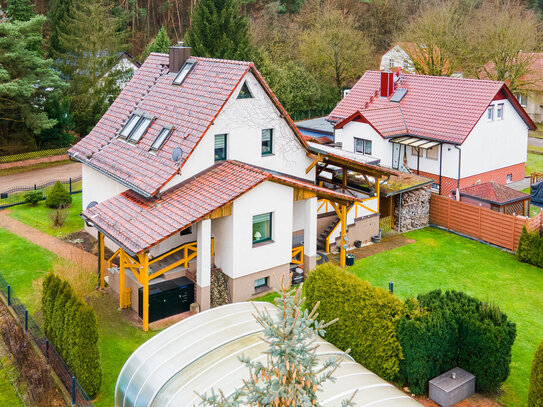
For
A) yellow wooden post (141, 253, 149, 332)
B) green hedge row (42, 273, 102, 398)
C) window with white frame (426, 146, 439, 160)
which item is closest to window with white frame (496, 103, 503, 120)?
window with white frame (426, 146, 439, 160)

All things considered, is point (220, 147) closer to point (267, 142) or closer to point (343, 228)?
point (267, 142)

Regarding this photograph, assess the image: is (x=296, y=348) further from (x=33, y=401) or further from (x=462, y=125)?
(x=462, y=125)

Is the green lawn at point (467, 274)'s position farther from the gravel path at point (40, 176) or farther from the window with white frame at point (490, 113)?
the gravel path at point (40, 176)

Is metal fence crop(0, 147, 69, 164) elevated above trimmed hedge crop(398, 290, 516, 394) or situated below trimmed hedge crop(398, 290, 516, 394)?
above

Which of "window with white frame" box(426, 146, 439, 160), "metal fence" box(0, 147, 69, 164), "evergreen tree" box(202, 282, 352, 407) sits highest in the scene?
"window with white frame" box(426, 146, 439, 160)

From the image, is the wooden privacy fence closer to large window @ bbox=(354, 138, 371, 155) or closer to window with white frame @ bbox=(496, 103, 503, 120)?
large window @ bbox=(354, 138, 371, 155)

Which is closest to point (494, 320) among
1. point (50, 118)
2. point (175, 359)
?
point (175, 359)
